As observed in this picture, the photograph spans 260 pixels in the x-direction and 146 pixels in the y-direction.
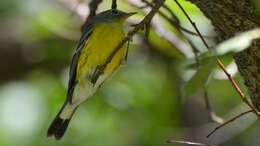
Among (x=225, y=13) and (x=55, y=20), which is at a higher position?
(x=225, y=13)

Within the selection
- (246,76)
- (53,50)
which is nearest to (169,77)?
(53,50)

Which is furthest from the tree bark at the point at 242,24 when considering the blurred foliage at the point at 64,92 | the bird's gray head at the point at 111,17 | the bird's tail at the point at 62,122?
the blurred foliage at the point at 64,92

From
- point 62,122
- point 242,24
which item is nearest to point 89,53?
point 62,122

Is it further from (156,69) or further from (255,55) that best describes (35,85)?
(255,55)

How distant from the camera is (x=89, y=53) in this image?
9.32ft

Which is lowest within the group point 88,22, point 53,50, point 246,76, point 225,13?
point 53,50

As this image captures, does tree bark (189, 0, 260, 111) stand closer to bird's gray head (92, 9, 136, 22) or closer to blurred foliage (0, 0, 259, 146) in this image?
bird's gray head (92, 9, 136, 22)

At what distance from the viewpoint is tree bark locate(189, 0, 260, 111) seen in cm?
176

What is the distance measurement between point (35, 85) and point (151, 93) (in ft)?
2.03

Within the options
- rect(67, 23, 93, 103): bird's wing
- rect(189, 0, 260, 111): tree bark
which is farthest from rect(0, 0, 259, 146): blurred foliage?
rect(189, 0, 260, 111): tree bark

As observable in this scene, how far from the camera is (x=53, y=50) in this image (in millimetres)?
3883

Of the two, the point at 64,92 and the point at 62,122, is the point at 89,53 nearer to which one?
the point at 62,122

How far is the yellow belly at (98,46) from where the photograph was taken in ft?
9.18

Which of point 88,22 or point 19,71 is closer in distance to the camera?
point 88,22
